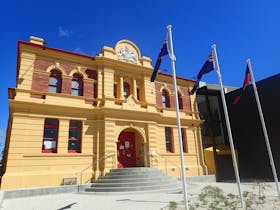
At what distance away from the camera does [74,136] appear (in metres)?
13.4

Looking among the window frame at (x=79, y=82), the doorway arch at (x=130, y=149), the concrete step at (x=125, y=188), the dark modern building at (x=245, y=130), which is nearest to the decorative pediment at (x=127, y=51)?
the window frame at (x=79, y=82)

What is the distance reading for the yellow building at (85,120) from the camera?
11719 mm

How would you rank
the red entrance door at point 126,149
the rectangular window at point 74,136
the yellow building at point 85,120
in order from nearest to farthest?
the yellow building at point 85,120 → the rectangular window at point 74,136 → the red entrance door at point 126,149

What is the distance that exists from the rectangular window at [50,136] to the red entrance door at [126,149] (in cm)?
454

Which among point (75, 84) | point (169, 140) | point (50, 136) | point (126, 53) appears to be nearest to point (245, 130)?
point (169, 140)

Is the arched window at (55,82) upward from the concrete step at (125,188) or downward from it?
upward

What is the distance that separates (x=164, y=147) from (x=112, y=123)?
4.95m

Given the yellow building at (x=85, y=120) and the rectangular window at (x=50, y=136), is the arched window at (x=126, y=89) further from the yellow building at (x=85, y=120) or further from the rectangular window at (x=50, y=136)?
the rectangular window at (x=50, y=136)

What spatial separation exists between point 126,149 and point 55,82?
7119 mm

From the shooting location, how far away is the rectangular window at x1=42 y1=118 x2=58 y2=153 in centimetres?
1234

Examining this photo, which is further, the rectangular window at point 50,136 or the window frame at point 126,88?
the window frame at point 126,88

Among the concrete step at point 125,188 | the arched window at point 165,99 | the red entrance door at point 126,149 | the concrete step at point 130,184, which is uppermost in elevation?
the arched window at point 165,99

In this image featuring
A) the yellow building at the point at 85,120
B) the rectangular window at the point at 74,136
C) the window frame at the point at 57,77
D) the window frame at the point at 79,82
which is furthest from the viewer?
the window frame at the point at 79,82

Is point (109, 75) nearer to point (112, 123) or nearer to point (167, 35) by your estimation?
point (112, 123)
